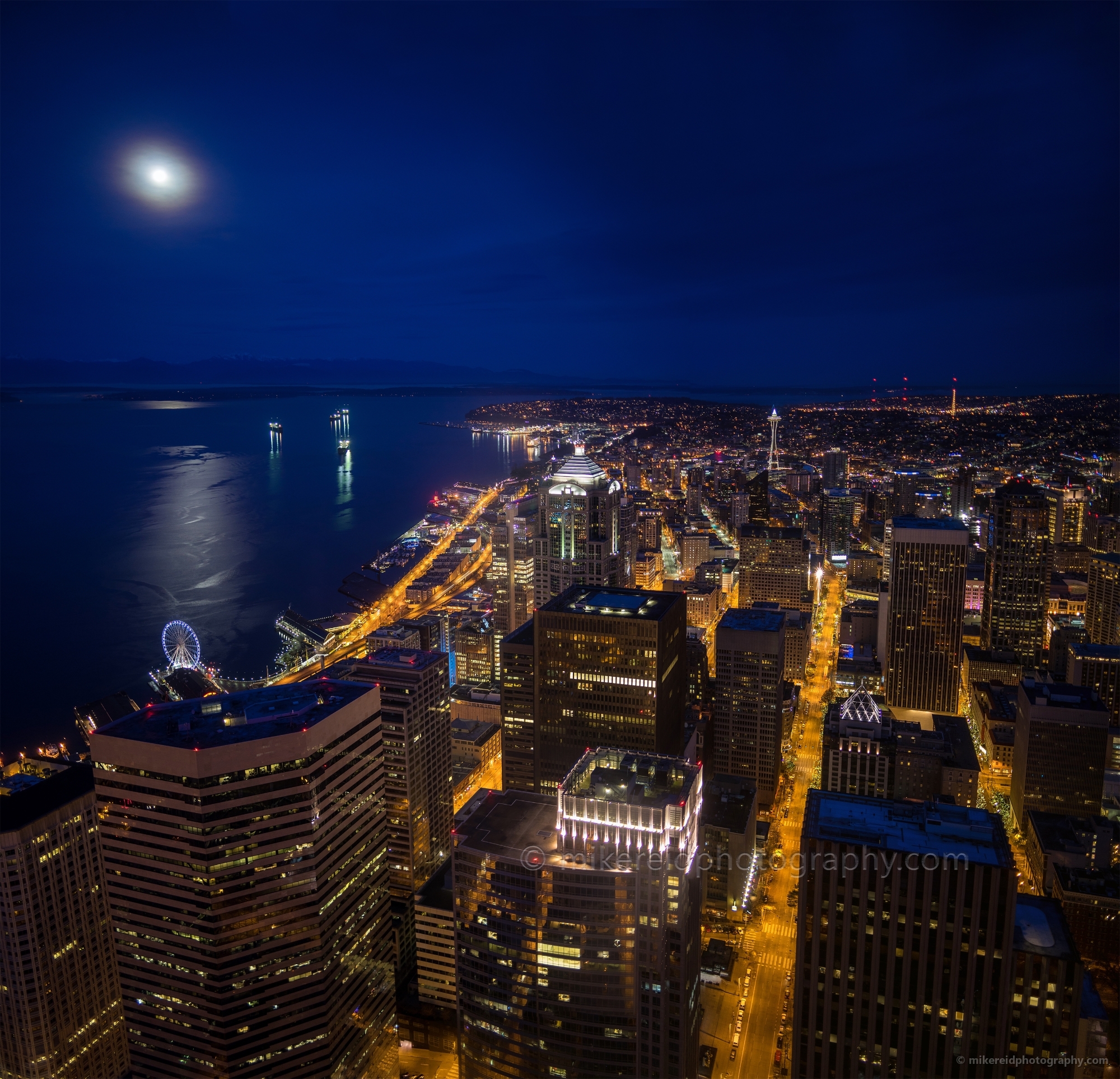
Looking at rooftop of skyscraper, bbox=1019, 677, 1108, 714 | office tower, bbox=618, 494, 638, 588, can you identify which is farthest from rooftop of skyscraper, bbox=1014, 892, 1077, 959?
office tower, bbox=618, 494, 638, 588

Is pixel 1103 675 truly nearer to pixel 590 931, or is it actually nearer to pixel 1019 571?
pixel 1019 571

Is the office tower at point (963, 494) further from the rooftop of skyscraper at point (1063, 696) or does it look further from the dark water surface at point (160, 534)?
the dark water surface at point (160, 534)

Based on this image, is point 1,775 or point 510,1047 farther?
point 1,775

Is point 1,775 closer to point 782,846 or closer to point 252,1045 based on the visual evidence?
point 252,1045

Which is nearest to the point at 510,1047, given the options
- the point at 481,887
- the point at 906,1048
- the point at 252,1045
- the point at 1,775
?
the point at 481,887

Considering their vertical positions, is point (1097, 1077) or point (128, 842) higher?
point (128, 842)

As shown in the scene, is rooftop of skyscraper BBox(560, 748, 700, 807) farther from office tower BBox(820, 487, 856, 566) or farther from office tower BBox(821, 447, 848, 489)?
office tower BBox(821, 447, 848, 489)

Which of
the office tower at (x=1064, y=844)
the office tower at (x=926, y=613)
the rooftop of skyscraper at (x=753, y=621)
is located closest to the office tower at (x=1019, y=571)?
the office tower at (x=926, y=613)
